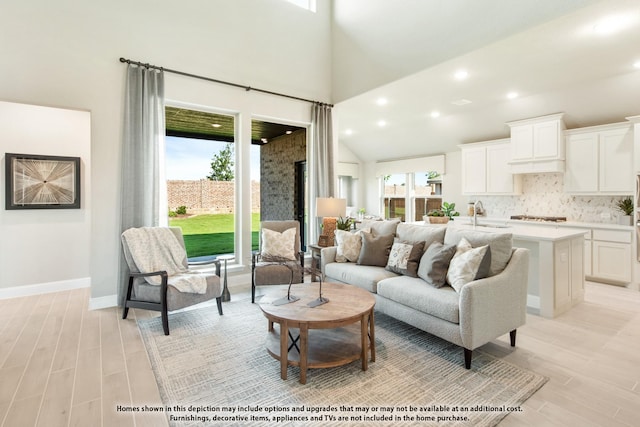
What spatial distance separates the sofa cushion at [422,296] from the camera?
98.7 inches

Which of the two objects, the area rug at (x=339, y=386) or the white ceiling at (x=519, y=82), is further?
the white ceiling at (x=519, y=82)

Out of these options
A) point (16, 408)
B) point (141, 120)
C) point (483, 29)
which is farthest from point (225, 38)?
point (16, 408)

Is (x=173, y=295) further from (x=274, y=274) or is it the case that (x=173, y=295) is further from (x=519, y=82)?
(x=519, y=82)

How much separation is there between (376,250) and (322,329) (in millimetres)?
1411

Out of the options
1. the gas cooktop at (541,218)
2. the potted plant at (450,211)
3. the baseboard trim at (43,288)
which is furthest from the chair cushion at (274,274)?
the gas cooktop at (541,218)

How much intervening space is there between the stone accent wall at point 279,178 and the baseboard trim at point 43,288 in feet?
11.0

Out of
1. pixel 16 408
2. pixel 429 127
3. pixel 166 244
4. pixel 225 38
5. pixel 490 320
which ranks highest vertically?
pixel 225 38

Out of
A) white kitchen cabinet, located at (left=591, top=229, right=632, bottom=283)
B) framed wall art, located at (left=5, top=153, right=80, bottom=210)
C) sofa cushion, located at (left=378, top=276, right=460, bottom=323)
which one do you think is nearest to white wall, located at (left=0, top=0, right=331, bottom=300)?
framed wall art, located at (left=5, top=153, right=80, bottom=210)

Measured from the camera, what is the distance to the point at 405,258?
3.28 meters

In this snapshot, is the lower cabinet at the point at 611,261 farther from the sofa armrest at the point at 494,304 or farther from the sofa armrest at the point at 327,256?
the sofa armrest at the point at 327,256

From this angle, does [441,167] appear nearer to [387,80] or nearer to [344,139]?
[344,139]

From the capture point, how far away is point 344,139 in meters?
8.56

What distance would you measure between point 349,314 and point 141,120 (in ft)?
11.0

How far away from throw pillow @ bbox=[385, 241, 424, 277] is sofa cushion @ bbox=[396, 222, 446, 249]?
5.6 inches
